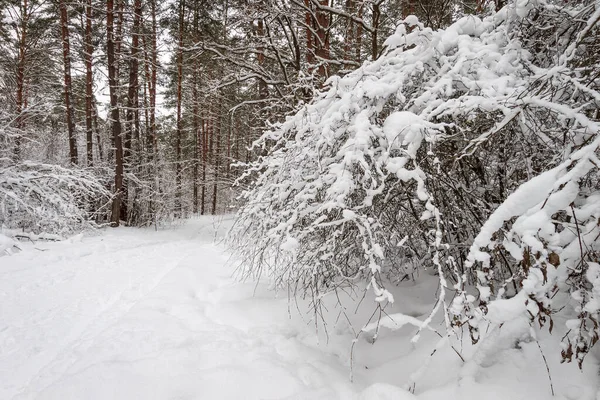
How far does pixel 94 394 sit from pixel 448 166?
2.92 m

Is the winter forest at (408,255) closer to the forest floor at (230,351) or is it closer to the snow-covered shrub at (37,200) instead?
the forest floor at (230,351)

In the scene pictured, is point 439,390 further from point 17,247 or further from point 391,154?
point 17,247

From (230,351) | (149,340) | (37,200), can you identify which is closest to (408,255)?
(230,351)

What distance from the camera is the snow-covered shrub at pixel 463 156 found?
1509mm

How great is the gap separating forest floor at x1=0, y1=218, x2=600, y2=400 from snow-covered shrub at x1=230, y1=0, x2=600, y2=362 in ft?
0.91

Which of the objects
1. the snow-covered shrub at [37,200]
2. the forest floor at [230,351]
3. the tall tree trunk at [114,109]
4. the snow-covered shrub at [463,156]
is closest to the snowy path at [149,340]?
the forest floor at [230,351]

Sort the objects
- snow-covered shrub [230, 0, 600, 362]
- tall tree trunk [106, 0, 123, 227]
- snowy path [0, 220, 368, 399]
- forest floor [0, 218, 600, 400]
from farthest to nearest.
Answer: tall tree trunk [106, 0, 123, 227], snowy path [0, 220, 368, 399], forest floor [0, 218, 600, 400], snow-covered shrub [230, 0, 600, 362]

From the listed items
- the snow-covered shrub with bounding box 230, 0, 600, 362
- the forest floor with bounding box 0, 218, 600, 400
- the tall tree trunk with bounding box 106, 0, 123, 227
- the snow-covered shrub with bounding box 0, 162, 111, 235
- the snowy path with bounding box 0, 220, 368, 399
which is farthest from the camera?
the tall tree trunk with bounding box 106, 0, 123, 227

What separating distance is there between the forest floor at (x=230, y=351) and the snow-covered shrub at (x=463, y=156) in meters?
0.28

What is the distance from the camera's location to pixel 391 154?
212 cm

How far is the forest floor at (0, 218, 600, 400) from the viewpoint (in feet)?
5.96

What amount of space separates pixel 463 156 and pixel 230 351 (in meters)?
2.14

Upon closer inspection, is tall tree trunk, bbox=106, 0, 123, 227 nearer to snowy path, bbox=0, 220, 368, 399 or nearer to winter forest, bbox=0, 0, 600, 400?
snowy path, bbox=0, 220, 368, 399

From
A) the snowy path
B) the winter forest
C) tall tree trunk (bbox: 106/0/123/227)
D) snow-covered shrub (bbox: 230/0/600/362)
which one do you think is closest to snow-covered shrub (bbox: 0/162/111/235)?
tall tree trunk (bbox: 106/0/123/227)
